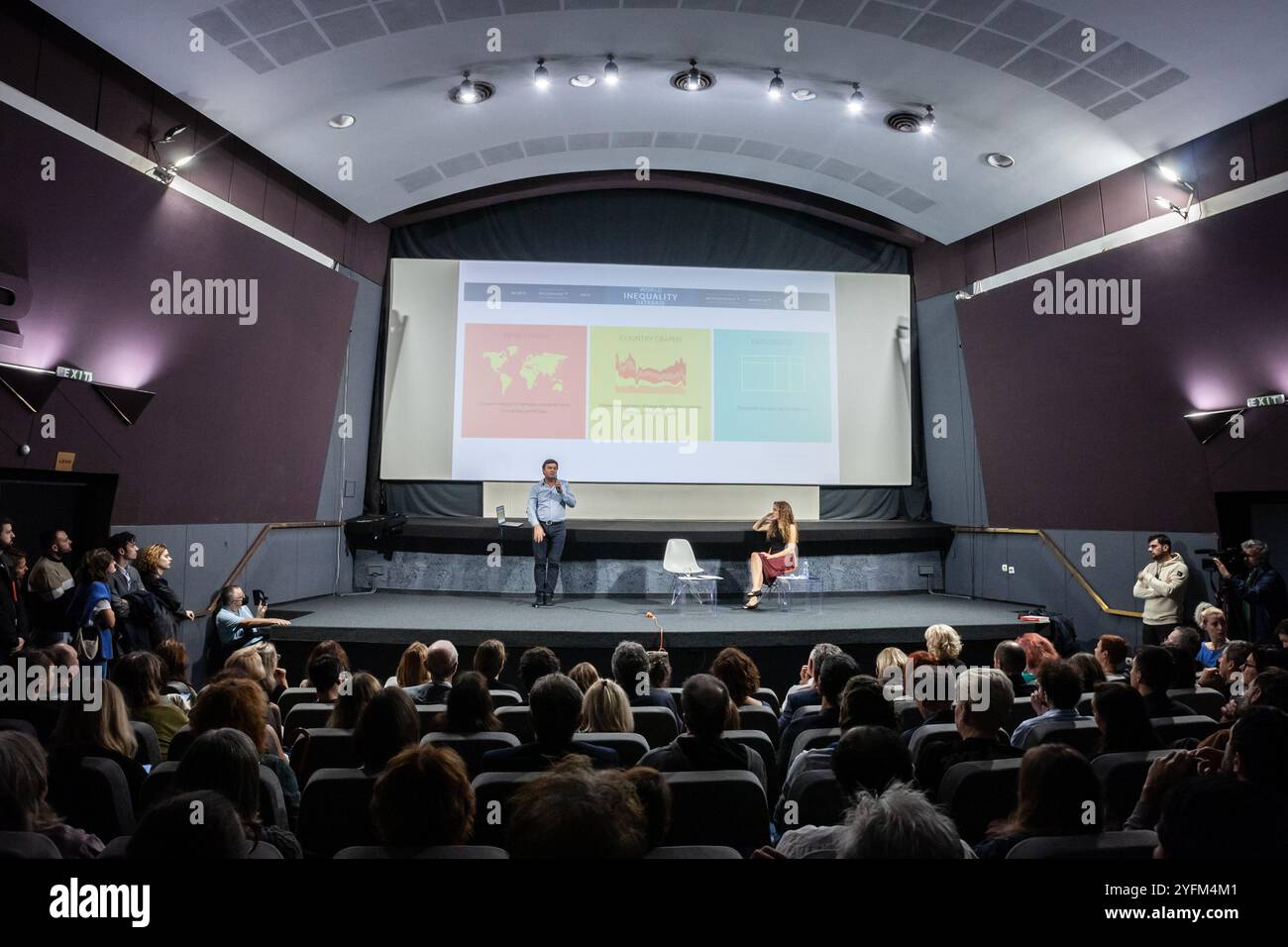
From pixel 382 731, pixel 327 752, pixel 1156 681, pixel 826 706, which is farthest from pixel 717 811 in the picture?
pixel 1156 681

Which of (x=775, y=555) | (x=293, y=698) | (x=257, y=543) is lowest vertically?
(x=293, y=698)

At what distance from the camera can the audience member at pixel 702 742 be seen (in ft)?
7.15

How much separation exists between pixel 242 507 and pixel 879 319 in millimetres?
7139

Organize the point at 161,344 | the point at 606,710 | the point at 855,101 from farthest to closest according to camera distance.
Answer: the point at 855,101 < the point at 161,344 < the point at 606,710

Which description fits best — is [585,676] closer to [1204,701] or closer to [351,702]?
[351,702]

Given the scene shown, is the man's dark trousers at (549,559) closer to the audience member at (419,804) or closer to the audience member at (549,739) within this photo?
the audience member at (549,739)

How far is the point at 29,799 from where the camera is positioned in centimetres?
156

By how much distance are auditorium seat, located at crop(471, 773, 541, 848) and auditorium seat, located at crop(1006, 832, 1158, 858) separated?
3.61 feet

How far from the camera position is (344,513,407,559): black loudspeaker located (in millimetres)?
7895

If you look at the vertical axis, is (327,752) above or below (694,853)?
below

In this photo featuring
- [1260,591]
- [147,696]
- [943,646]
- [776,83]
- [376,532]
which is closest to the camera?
[147,696]

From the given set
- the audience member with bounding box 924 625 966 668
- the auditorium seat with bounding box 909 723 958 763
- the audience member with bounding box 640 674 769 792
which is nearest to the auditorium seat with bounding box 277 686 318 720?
the audience member with bounding box 640 674 769 792

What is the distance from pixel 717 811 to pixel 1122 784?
1.15 meters

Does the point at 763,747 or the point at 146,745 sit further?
the point at 763,747
